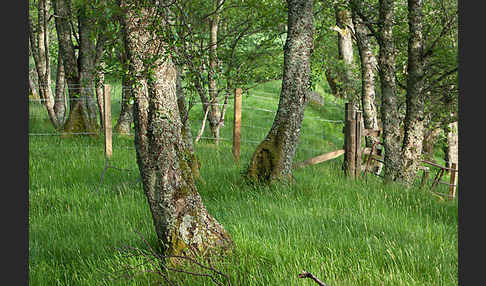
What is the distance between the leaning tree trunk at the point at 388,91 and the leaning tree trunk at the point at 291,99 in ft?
9.01

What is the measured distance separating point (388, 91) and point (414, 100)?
0.80 m

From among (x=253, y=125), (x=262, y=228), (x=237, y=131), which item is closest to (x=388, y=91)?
(x=237, y=131)

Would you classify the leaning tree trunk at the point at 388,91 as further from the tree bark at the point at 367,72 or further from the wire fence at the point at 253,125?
the tree bark at the point at 367,72

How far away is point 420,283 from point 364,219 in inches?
68.4

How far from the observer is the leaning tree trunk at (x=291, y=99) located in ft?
26.5

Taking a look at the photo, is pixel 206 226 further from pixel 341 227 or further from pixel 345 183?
pixel 345 183

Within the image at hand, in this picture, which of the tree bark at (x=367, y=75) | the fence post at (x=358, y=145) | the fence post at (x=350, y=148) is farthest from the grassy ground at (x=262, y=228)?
the tree bark at (x=367, y=75)

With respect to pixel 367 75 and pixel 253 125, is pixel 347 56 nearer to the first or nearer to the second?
pixel 367 75

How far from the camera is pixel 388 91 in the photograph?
1013cm

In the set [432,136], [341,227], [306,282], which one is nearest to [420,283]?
[306,282]

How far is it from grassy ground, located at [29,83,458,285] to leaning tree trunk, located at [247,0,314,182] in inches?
19.9

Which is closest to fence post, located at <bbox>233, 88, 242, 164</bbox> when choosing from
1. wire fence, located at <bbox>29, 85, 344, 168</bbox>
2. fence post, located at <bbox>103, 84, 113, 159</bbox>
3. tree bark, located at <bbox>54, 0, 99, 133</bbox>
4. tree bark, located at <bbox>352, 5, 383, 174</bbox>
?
wire fence, located at <bbox>29, 85, 344, 168</bbox>

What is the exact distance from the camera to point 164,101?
4582mm

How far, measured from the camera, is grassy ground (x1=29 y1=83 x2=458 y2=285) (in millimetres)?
4285
